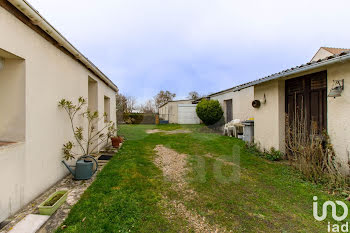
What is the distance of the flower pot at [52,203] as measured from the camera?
9.04ft

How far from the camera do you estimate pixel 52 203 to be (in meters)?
2.96

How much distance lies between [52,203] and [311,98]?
7101 mm

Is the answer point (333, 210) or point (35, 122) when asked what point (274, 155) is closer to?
point (333, 210)

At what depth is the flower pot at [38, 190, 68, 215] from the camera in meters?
2.76

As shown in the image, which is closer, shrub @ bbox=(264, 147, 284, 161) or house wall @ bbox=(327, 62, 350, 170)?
house wall @ bbox=(327, 62, 350, 170)

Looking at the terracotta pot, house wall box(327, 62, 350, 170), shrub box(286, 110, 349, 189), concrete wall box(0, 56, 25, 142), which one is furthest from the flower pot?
house wall box(327, 62, 350, 170)

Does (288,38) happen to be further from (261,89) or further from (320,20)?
(261,89)

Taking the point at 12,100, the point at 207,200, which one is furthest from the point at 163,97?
the point at 207,200

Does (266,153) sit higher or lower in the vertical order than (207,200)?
higher

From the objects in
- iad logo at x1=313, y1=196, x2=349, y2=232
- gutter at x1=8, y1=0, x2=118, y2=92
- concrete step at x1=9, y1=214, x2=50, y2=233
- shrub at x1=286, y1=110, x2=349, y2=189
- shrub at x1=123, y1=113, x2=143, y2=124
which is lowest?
iad logo at x1=313, y1=196, x2=349, y2=232

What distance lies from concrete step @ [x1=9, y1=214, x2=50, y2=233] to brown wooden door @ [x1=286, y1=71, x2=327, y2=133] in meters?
6.39

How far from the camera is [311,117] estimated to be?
207 inches

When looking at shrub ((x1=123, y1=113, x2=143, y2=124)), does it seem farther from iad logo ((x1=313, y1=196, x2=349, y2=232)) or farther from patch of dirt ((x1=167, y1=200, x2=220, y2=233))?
iad logo ((x1=313, y1=196, x2=349, y2=232))

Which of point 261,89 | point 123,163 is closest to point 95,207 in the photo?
point 123,163
